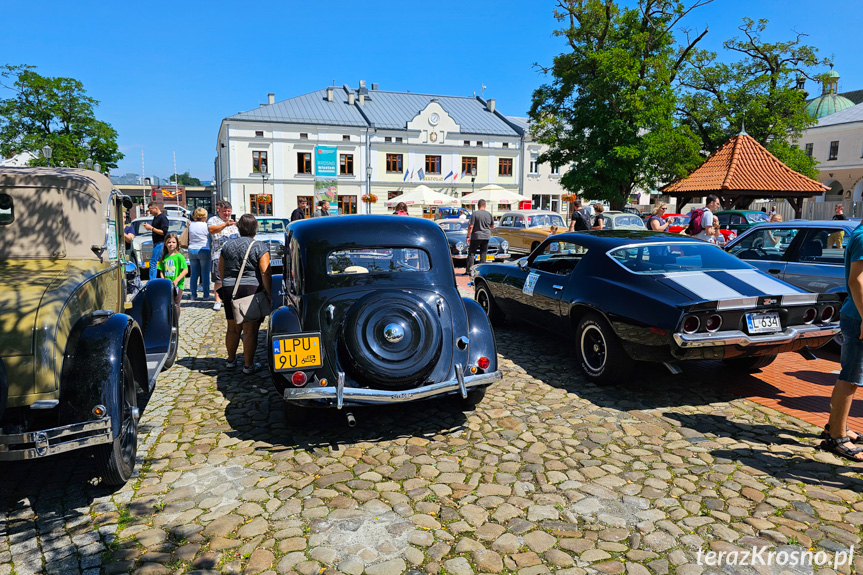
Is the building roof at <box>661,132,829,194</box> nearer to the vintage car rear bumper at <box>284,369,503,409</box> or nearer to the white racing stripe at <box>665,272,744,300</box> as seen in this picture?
the white racing stripe at <box>665,272,744,300</box>

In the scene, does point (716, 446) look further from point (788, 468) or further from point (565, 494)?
point (565, 494)

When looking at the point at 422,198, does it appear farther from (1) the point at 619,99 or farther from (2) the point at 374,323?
(2) the point at 374,323

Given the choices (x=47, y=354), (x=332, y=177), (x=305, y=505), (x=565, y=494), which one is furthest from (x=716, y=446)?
(x=332, y=177)

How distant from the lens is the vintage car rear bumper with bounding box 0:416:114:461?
3010 millimetres

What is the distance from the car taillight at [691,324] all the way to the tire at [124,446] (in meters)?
4.28

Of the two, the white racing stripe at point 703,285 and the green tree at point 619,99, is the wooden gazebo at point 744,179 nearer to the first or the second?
the green tree at point 619,99

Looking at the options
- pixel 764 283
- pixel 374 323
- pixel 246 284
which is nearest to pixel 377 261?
pixel 374 323

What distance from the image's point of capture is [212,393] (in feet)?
18.6

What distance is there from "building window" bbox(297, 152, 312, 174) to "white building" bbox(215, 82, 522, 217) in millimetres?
81

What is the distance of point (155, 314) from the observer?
5.34 metres

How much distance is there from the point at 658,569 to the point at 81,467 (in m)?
3.78

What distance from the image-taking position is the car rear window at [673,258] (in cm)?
574

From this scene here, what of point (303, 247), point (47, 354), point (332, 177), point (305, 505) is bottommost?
point (305, 505)

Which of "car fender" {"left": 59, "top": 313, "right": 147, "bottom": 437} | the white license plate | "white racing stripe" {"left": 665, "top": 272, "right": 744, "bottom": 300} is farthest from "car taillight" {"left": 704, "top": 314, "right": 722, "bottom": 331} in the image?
"car fender" {"left": 59, "top": 313, "right": 147, "bottom": 437}
